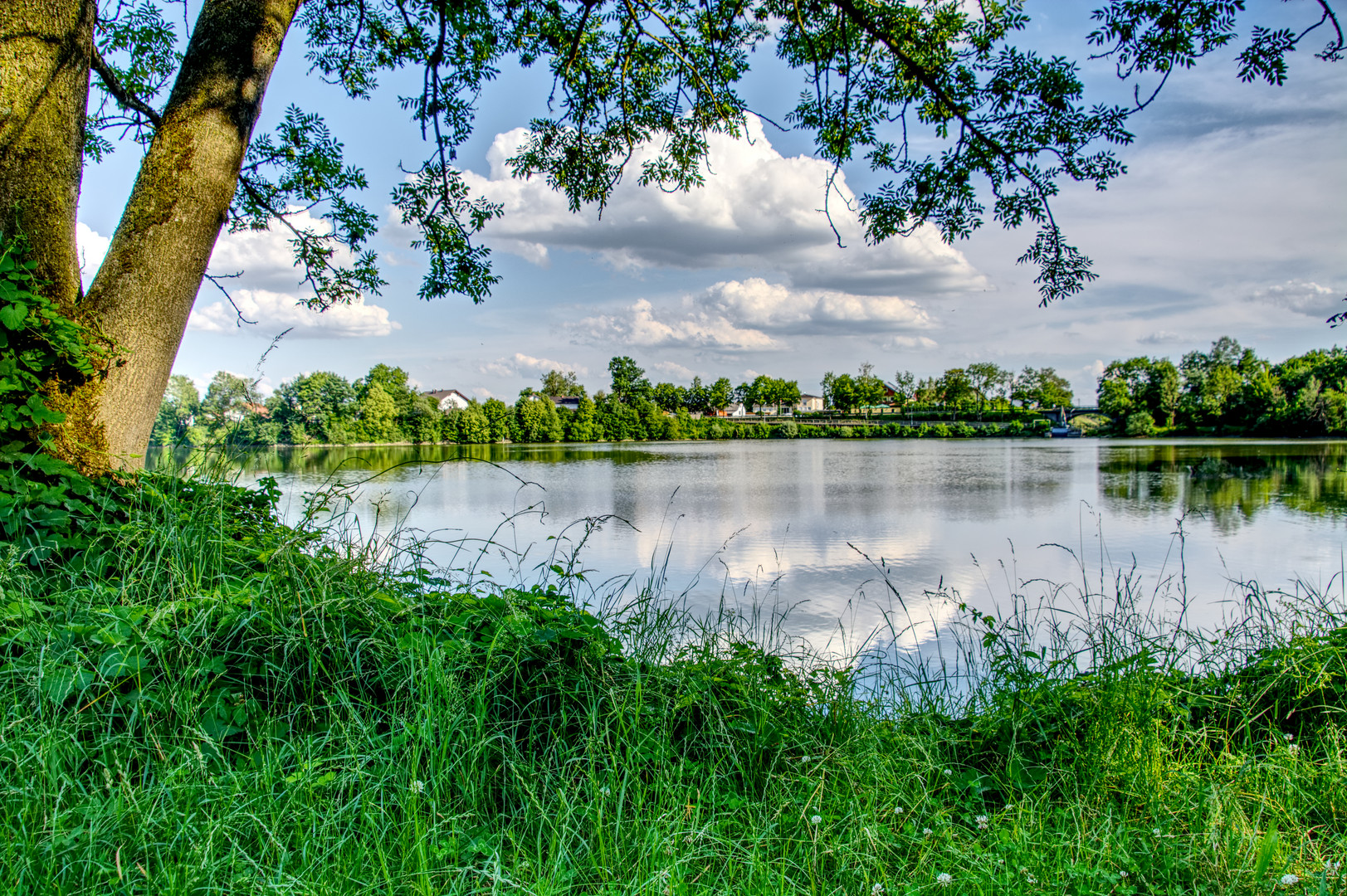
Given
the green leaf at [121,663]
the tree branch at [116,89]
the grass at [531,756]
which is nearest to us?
the grass at [531,756]

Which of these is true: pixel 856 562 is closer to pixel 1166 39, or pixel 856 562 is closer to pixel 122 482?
pixel 1166 39

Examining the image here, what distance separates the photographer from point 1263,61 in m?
3.64

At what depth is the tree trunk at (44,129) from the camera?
8.91 feet

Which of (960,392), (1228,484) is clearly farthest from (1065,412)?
(1228,484)

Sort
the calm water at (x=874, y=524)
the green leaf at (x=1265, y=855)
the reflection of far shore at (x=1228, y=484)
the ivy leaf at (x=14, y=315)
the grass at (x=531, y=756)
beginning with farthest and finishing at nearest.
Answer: the reflection of far shore at (x=1228, y=484), the calm water at (x=874, y=524), the ivy leaf at (x=14, y=315), the grass at (x=531, y=756), the green leaf at (x=1265, y=855)

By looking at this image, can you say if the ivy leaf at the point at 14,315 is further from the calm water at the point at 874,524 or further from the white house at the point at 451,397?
the white house at the point at 451,397

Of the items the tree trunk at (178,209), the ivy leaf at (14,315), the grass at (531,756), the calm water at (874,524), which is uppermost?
the tree trunk at (178,209)

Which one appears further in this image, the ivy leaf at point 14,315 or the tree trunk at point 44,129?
the tree trunk at point 44,129

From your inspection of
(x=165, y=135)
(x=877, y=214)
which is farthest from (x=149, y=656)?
(x=877, y=214)

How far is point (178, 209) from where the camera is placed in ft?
9.96

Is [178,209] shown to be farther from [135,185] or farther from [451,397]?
[451,397]

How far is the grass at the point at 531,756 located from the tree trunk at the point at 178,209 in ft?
2.46

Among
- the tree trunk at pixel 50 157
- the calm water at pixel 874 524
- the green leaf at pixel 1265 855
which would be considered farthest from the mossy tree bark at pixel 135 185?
the green leaf at pixel 1265 855

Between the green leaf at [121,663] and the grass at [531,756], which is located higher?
the green leaf at [121,663]
